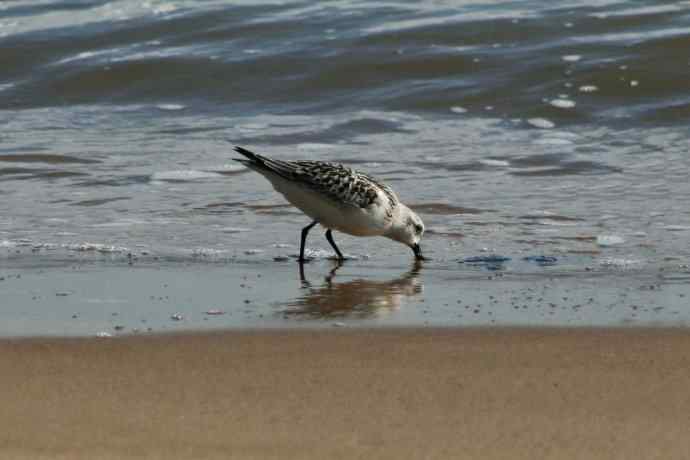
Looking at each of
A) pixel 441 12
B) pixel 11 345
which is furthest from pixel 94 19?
pixel 11 345

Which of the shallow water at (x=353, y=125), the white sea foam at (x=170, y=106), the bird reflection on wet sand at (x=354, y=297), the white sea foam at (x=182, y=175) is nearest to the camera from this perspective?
the bird reflection on wet sand at (x=354, y=297)

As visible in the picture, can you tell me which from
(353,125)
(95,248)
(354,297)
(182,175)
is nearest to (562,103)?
(353,125)

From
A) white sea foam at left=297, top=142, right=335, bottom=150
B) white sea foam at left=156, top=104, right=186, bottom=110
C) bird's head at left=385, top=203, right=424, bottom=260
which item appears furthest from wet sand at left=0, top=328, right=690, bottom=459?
white sea foam at left=156, top=104, right=186, bottom=110

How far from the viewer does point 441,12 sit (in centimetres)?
1664

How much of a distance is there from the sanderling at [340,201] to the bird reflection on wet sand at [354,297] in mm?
556

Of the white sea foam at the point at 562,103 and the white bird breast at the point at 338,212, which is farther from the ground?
the white bird breast at the point at 338,212

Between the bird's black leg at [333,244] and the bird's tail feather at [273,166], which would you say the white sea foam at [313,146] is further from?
the bird's tail feather at [273,166]

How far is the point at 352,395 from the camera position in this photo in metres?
4.70

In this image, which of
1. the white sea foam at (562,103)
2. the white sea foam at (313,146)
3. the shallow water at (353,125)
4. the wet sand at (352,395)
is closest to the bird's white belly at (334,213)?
the shallow water at (353,125)

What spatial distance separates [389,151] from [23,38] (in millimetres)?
7301

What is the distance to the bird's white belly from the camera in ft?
25.9

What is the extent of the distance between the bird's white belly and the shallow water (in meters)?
0.21

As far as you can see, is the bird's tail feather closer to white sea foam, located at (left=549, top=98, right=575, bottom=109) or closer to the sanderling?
the sanderling

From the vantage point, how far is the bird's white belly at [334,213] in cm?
789
